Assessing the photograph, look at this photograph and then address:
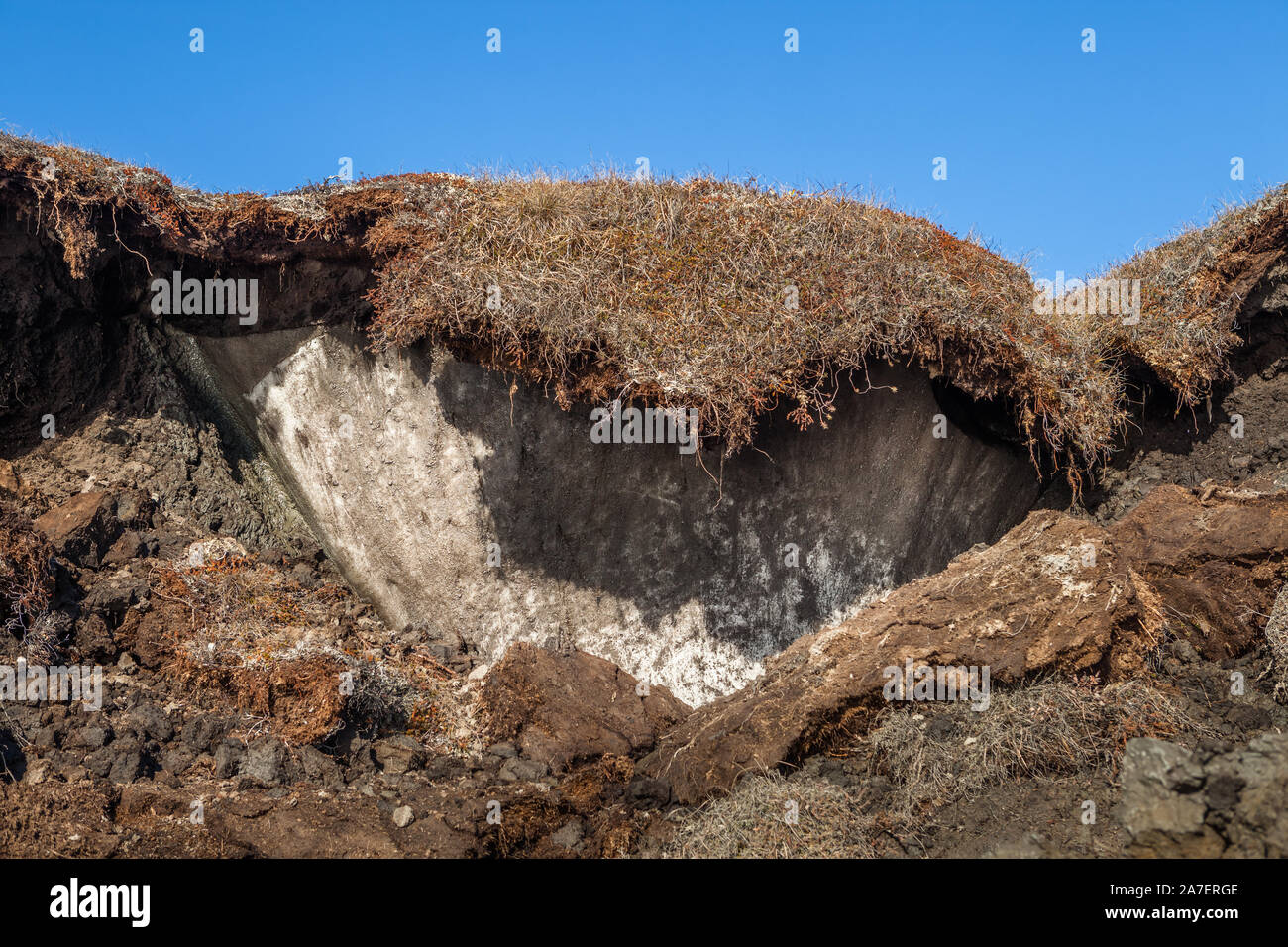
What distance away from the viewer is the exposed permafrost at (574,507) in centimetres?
876

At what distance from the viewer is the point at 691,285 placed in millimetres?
8188

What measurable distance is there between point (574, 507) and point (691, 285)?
244 centimetres

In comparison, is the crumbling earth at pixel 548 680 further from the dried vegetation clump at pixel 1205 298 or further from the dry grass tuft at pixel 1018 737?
the dried vegetation clump at pixel 1205 298

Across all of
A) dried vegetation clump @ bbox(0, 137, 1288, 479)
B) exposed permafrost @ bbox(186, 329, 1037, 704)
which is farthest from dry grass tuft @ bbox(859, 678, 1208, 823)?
exposed permafrost @ bbox(186, 329, 1037, 704)

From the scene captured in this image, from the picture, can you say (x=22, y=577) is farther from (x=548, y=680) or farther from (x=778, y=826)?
(x=778, y=826)

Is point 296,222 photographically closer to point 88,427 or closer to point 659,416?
point 88,427

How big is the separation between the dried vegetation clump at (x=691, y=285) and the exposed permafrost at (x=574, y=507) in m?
0.55

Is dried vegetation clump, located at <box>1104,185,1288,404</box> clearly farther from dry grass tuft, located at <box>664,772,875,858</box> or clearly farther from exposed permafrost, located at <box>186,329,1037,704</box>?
dry grass tuft, located at <box>664,772,875,858</box>

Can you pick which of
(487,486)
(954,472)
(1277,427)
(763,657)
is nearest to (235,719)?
(487,486)

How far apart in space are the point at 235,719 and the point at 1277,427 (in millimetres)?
9755

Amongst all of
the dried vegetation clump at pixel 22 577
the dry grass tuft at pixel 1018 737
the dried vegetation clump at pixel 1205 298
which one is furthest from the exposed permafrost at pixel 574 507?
the dry grass tuft at pixel 1018 737

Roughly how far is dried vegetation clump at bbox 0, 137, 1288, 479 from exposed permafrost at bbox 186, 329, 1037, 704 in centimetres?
55

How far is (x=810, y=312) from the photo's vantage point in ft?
26.8

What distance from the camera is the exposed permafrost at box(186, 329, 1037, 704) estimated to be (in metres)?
8.76
